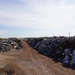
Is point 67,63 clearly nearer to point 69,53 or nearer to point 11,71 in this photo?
point 69,53

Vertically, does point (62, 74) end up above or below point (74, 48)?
below

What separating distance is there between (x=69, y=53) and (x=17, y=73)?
12712mm

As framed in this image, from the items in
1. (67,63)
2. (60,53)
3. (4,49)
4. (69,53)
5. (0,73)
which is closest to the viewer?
(0,73)

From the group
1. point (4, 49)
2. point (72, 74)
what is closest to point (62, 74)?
point (72, 74)

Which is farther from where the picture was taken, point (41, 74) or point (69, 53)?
point (69, 53)

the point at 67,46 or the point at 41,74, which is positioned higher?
the point at 67,46

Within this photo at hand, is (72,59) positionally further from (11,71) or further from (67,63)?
(11,71)

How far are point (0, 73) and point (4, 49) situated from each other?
29.5 meters

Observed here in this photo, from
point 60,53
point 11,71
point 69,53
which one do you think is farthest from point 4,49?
point 11,71

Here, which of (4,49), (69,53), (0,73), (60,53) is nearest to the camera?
(0,73)

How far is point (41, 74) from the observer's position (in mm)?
18500

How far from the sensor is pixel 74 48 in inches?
1174

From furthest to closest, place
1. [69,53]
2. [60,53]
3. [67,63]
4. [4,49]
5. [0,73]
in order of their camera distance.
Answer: [4,49]
[60,53]
[69,53]
[67,63]
[0,73]

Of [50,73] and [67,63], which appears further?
[67,63]
